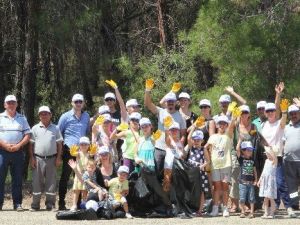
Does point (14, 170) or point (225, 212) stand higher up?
point (14, 170)

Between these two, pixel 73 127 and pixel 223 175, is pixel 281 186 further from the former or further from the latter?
pixel 73 127

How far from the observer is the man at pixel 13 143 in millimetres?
Answer: 12227

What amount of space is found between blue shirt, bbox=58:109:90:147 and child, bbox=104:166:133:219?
1.23m

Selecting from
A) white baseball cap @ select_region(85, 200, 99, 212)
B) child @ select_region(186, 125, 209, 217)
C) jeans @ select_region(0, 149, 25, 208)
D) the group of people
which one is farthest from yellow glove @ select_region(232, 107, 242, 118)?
jeans @ select_region(0, 149, 25, 208)

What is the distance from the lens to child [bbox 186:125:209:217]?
1149 cm

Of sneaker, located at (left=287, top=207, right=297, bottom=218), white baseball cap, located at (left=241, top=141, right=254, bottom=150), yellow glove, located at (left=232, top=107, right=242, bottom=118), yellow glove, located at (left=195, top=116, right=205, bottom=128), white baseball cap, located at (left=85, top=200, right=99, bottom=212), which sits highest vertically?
yellow glove, located at (left=232, top=107, right=242, bottom=118)

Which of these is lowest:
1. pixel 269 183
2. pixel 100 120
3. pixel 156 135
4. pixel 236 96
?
pixel 269 183

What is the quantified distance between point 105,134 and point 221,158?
6.45 ft

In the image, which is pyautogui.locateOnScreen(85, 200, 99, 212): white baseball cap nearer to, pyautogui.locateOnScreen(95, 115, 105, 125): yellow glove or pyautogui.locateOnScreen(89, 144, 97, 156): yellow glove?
pyautogui.locateOnScreen(89, 144, 97, 156): yellow glove

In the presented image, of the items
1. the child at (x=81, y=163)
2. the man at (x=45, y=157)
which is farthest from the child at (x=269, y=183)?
the man at (x=45, y=157)

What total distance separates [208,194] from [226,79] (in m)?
2.53

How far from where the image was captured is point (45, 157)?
40.2ft

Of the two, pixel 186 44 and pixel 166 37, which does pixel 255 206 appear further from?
pixel 166 37

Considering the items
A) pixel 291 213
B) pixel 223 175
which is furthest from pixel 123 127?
pixel 291 213
